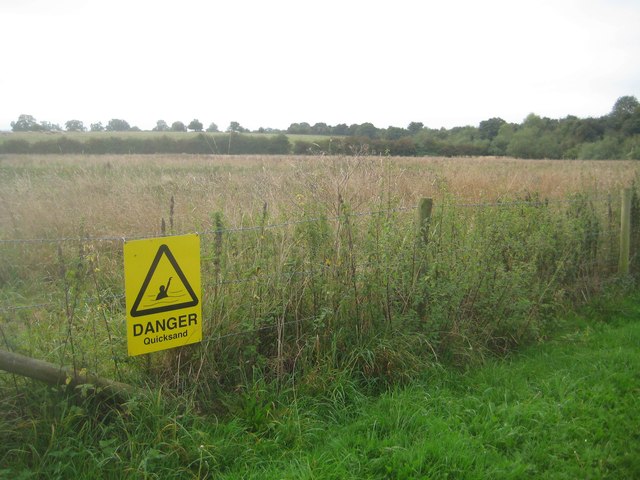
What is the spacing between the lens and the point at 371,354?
14.4ft

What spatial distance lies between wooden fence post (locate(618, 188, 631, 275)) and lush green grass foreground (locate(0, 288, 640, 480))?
388cm

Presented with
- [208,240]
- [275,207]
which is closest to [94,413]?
[208,240]

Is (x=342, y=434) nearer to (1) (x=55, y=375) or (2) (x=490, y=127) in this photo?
(1) (x=55, y=375)

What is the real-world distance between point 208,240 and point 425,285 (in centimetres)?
210

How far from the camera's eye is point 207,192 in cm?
700

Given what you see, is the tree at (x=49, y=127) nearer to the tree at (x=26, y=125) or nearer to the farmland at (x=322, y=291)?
the tree at (x=26, y=125)

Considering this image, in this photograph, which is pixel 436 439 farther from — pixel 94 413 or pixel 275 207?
pixel 275 207

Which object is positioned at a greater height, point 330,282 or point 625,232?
point 625,232

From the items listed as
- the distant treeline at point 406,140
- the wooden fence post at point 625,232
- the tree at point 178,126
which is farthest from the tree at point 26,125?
the wooden fence post at point 625,232

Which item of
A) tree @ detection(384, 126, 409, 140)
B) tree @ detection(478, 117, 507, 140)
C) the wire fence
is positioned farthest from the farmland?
tree @ detection(478, 117, 507, 140)

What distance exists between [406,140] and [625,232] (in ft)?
43.1

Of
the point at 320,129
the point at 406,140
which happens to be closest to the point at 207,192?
the point at 320,129

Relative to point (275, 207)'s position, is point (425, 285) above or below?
below

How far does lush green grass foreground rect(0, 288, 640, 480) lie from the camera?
10.3 ft
